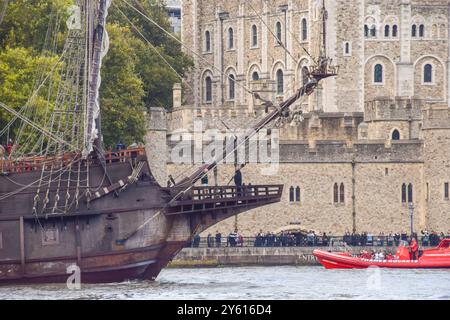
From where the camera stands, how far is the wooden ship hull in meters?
77.9

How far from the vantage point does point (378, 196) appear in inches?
4200

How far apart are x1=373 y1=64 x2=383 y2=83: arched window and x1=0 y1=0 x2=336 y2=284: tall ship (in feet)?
182

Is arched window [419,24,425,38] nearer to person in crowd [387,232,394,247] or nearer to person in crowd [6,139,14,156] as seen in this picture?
person in crowd [387,232,394,247]

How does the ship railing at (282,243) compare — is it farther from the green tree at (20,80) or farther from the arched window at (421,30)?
the arched window at (421,30)

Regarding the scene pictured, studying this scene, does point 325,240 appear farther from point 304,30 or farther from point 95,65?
point 304,30

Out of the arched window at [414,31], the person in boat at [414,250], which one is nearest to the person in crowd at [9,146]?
the person in boat at [414,250]

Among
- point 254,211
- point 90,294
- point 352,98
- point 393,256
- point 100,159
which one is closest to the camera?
point 90,294

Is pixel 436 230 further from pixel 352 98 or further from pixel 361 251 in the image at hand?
pixel 352 98

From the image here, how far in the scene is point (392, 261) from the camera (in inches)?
3637

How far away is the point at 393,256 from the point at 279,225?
12.5 metres

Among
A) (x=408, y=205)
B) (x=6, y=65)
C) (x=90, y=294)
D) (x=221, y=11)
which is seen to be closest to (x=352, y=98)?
(x=221, y=11)

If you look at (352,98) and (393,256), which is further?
(352,98)
